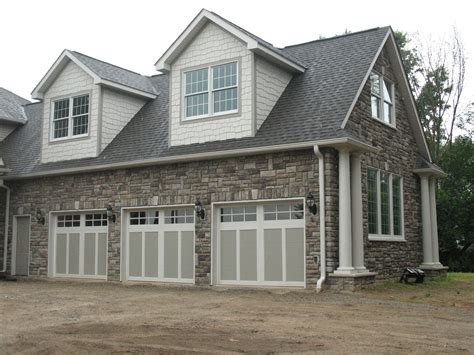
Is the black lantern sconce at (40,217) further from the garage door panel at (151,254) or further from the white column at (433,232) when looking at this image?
the white column at (433,232)

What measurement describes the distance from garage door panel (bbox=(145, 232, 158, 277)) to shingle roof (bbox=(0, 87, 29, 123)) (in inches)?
362

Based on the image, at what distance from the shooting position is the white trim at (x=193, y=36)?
14523mm

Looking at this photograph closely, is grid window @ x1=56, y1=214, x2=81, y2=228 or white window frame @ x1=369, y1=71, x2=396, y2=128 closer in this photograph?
white window frame @ x1=369, y1=71, x2=396, y2=128

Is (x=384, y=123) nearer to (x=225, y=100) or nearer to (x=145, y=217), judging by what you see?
(x=225, y=100)

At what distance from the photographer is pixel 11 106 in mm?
23125

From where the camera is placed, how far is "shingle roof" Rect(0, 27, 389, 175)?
13898mm

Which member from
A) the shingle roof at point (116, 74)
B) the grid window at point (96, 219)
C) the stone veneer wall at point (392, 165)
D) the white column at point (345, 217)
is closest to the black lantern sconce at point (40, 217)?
the grid window at point (96, 219)

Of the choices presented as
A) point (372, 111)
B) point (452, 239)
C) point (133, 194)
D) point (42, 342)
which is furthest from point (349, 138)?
point (452, 239)

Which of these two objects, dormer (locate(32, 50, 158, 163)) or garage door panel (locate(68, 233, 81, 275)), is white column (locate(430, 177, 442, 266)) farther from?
garage door panel (locate(68, 233, 81, 275))

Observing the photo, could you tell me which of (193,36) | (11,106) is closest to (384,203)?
(193,36)

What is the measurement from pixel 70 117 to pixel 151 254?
5.28 metres

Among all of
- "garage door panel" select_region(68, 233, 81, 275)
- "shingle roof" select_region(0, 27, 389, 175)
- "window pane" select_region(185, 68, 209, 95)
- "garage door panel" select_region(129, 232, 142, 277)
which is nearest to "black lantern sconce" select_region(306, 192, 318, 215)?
"shingle roof" select_region(0, 27, 389, 175)

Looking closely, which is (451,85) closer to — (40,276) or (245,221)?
(245,221)

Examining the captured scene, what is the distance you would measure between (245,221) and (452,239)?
43.7ft
